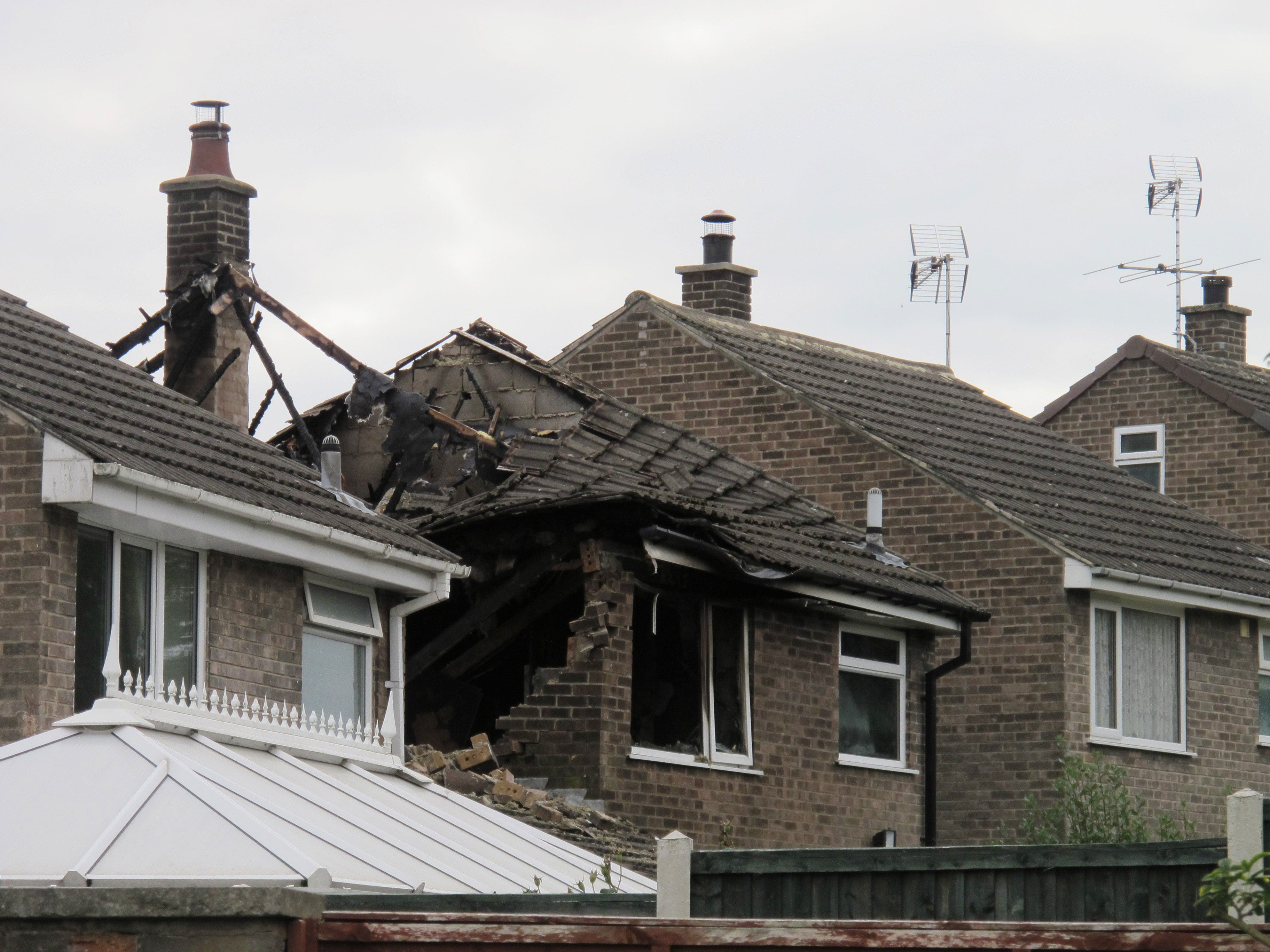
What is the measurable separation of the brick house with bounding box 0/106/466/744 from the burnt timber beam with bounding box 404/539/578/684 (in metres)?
1.13

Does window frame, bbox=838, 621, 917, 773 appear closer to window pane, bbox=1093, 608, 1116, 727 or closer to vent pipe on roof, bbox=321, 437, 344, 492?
window pane, bbox=1093, 608, 1116, 727

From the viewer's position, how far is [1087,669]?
76.3 ft

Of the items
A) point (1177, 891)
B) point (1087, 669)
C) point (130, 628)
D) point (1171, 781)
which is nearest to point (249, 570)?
point (130, 628)

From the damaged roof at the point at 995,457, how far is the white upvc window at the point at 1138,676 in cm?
57

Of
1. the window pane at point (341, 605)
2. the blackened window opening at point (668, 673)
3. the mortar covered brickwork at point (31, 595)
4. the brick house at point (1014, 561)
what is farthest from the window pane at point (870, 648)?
the mortar covered brickwork at point (31, 595)

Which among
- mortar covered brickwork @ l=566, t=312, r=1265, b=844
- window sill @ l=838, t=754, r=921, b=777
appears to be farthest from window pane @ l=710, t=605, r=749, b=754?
mortar covered brickwork @ l=566, t=312, r=1265, b=844

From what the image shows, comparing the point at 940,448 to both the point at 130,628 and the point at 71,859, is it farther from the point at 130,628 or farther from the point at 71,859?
the point at 71,859

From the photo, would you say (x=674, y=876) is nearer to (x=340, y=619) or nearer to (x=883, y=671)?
(x=340, y=619)

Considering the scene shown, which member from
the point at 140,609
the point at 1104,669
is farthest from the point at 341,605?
the point at 1104,669

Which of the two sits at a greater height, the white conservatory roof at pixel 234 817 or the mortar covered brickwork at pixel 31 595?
the mortar covered brickwork at pixel 31 595

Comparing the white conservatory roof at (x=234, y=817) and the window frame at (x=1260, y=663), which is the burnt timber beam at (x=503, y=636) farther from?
the window frame at (x=1260, y=663)

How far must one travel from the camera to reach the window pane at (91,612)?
49.3 feet

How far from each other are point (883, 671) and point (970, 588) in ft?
6.53

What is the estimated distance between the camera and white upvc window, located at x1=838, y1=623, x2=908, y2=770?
21781 mm
